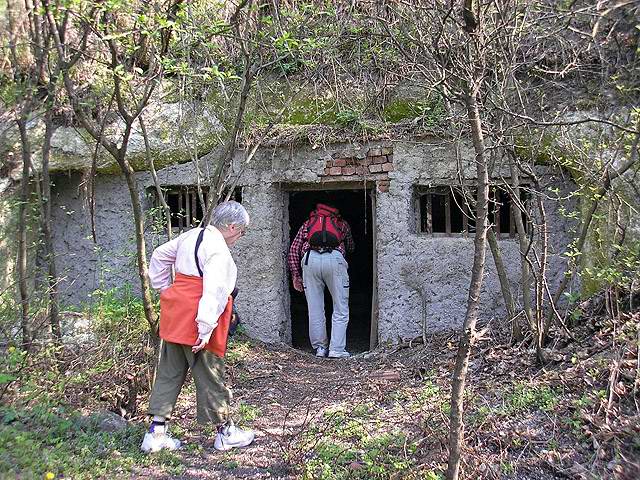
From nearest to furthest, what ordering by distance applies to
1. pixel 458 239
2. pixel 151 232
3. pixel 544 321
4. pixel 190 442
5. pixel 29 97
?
pixel 190 442
pixel 544 321
pixel 29 97
pixel 458 239
pixel 151 232

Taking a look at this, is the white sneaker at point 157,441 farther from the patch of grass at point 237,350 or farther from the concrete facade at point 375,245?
the concrete facade at point 375,245

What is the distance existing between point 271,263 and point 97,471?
137 inches

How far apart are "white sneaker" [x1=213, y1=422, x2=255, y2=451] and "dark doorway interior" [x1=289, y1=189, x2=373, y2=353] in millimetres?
3849

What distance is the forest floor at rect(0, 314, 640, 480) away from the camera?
10.5 feet

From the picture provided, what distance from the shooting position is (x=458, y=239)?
238 inches

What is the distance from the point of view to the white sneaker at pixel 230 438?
12.7 feet

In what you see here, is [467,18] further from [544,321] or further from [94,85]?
[94,85]

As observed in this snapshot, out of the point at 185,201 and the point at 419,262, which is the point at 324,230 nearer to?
the point at 419,262

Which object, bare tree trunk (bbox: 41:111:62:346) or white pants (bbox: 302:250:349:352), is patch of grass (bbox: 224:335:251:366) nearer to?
white pants (bbox: 302:250:349:352)

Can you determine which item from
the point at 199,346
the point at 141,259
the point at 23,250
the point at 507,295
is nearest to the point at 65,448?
the point at 199,346

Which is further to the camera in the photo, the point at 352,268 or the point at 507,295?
the point at 352,268

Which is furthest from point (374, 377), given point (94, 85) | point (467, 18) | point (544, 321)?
point (94, 85)

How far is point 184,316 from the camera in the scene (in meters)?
3.69

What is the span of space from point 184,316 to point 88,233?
372 cm
